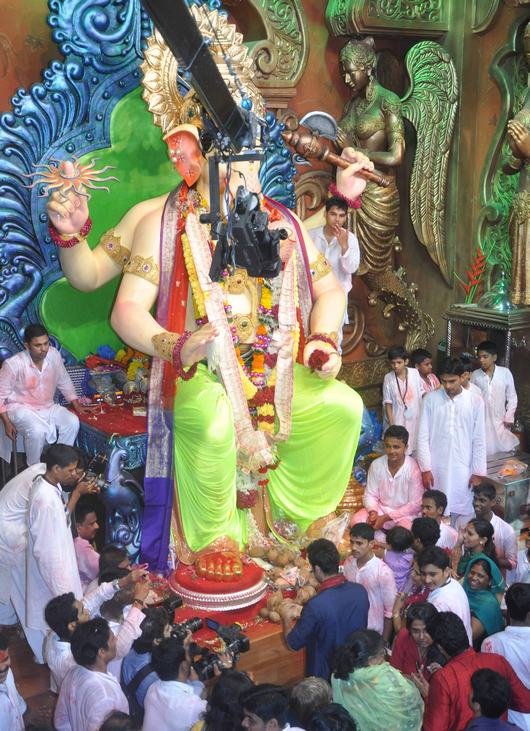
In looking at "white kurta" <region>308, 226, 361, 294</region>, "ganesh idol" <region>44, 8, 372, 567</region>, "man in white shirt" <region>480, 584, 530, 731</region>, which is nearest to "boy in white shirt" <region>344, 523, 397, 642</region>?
"man in white shirt" <region>480, 584, 530, 731</region>

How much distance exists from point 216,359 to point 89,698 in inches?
93.0

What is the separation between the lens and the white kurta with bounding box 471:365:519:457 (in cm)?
771

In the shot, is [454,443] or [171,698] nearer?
[171,698]

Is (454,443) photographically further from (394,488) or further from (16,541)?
(16,541)

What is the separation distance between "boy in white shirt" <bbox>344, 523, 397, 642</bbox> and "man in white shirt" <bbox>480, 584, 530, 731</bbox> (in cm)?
72

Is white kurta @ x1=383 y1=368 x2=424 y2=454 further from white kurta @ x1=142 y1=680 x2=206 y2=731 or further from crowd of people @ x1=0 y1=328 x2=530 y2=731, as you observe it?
white kurta @ x1=142 y1=680 x2=206 y2=731

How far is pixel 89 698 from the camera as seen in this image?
4.02 m

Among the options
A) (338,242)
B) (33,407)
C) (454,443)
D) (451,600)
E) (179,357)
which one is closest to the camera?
(451,600)

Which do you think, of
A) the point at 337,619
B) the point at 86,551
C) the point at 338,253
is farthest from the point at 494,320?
the point at 337,619

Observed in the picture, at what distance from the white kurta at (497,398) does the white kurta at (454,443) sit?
31.1 inches

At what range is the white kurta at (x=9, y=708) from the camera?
406cm

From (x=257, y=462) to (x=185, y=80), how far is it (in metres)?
2.36

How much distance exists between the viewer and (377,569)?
5195mm

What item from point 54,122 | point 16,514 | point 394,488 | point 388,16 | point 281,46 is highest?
point 388,16
